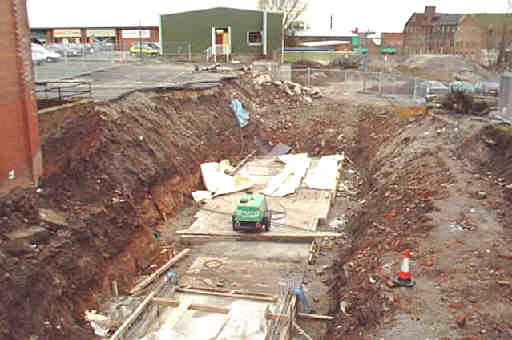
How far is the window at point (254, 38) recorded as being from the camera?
47062 millimetres

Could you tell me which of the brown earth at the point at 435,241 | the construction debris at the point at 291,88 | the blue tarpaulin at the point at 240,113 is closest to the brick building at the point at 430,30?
the construction debris at the point at 291,88

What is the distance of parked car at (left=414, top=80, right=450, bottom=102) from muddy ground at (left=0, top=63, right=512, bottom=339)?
11.2ft

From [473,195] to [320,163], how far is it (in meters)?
10.7

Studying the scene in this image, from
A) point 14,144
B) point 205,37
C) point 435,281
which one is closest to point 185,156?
point 14,144

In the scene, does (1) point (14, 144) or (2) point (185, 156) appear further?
(2) point (185, 156)

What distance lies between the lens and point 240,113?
96.2ft

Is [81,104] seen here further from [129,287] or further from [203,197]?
[129,287]

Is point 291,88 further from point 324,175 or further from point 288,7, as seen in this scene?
point 288,7

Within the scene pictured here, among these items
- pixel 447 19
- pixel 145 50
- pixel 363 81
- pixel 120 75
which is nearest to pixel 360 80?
pixel 363 81

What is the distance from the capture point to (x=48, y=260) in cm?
1208

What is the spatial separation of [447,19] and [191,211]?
71112mm

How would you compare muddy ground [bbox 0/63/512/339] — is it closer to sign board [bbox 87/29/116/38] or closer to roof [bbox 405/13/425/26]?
sign board [bbox 87/29/116/38]

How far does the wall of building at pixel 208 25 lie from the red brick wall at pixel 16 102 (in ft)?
106

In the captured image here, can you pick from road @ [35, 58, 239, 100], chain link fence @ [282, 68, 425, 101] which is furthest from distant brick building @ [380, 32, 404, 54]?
road @ [35, 58, 239, 100]
